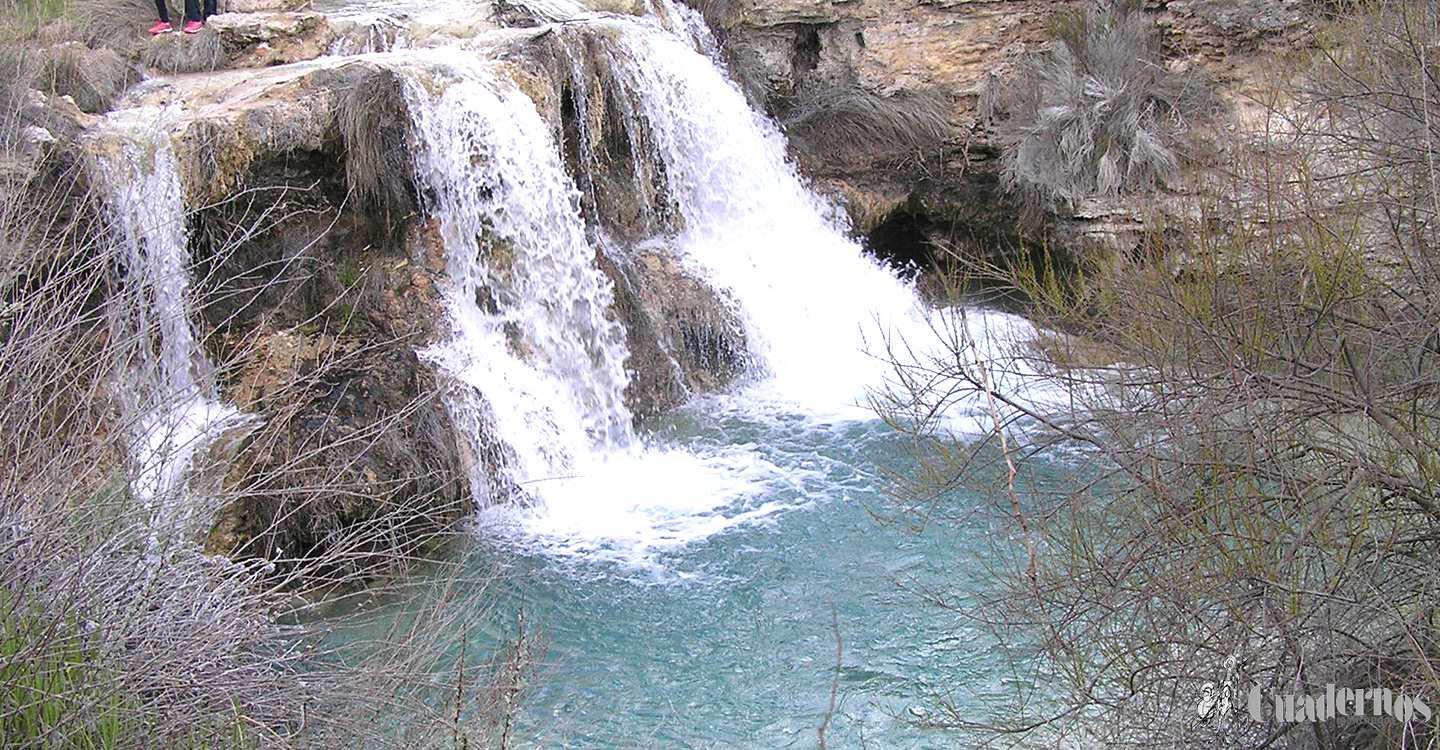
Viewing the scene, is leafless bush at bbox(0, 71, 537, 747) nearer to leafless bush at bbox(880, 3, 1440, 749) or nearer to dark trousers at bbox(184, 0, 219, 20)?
leafless bush at bbox(880, 3, 1440, 749)

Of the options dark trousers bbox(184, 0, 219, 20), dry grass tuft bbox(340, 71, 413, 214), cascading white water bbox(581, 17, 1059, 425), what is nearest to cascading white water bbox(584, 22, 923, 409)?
cascading white water bbox(581, 17, 1059, 425)

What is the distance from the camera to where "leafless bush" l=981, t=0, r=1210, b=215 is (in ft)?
33.7

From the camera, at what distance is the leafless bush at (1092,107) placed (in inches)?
404

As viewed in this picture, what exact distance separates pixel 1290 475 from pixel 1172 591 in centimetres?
51

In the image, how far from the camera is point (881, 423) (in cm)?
898

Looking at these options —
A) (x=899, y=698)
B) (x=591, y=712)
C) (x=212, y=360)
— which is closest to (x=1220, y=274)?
(x=899, y=698)

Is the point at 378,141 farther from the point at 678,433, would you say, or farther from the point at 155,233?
the point at 678,433

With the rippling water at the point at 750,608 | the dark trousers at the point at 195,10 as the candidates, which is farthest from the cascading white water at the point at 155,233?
the dark trousers at the point at 195,10

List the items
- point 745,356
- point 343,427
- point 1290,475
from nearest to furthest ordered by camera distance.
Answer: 1. point 1290,475
2. point 343,427
3. point 745,356

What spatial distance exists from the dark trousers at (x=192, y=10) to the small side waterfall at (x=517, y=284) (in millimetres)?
2025

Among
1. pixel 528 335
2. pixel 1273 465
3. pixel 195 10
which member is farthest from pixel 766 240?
pixel 1273 465

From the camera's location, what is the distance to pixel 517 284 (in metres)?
8.91

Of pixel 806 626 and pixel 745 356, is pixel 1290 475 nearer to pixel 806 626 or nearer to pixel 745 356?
pixel 806 626

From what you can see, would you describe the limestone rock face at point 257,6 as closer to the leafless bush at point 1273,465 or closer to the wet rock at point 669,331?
the wet rock at point 669,331
